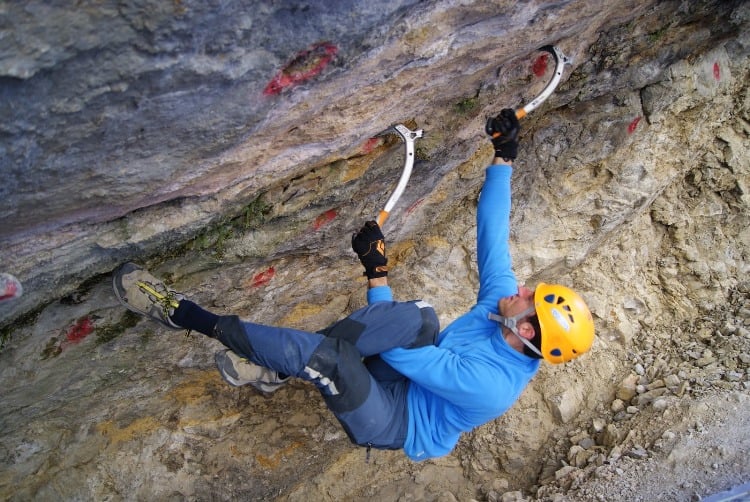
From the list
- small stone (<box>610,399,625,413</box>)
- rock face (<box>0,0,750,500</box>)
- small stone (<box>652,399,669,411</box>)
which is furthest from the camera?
small stone (<box>610,399,625,413</box>)

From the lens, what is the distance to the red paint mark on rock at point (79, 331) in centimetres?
459

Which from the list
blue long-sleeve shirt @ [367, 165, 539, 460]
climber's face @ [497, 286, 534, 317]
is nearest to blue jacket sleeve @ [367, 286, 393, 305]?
blue long-sleeve shirt @ [367, 165, 539, 460]

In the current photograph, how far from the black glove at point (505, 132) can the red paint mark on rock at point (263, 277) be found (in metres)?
2.15

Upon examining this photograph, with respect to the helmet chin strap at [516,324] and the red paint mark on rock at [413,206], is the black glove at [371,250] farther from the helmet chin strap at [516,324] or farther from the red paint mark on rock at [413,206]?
the red paint mark on rock at [413,206]

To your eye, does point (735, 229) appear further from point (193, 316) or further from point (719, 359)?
point (193, 316)

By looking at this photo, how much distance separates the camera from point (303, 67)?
3.07m

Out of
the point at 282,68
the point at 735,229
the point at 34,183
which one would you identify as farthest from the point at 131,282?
the point at 735,229

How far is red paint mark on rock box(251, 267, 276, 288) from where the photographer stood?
16.8 feet

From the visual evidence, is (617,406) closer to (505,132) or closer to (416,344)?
(416,344)

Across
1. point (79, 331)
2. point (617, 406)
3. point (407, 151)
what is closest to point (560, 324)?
point (407, 151)

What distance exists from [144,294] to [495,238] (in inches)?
93.2

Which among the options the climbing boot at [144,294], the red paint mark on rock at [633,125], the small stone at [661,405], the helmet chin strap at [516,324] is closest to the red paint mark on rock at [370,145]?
the helmet chin strap at [516,324]

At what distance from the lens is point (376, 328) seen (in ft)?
12.5

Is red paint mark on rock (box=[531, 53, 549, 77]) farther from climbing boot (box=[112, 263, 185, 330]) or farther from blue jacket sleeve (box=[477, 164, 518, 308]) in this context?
climbing boot (box=[112, 263, 185, 330])
